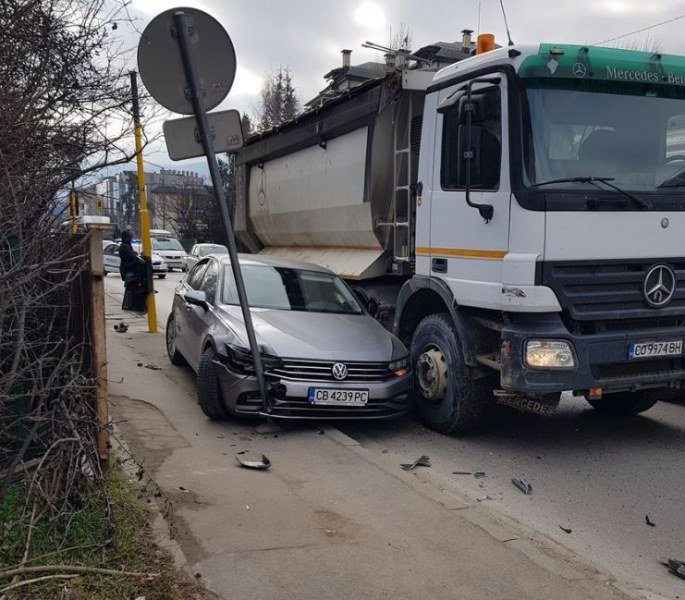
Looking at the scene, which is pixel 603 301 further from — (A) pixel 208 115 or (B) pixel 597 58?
(A) pixel 208 115

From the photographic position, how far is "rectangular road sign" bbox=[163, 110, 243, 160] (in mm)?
5266

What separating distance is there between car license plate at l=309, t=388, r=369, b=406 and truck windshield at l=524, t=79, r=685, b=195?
230 centimetres

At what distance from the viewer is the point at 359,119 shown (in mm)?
7996

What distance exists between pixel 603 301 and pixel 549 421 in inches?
78.7

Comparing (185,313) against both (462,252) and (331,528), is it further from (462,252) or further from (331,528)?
(331,528)

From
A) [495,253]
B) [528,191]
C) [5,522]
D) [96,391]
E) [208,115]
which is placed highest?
[208,115]

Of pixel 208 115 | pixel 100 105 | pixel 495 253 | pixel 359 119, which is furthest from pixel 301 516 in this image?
pixel 359 119

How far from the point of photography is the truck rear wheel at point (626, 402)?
669 centimetres

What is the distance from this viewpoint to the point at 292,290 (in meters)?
7.42

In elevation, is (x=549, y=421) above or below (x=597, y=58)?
below

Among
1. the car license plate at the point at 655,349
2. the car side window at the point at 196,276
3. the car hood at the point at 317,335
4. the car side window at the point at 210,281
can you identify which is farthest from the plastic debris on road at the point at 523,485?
the car side window at the point at 196,276

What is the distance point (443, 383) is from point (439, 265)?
108 centimetres

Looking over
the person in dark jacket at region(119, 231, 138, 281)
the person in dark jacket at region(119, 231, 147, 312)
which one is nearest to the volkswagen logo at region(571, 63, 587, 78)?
the person in dark jacket at region(119, 231, 147, 312)

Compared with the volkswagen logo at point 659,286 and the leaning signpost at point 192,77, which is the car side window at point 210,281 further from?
the volkswagen logo at point 659,286
